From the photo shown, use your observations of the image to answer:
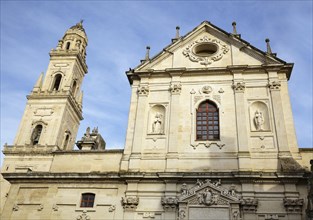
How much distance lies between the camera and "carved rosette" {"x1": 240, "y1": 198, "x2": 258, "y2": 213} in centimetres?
1540

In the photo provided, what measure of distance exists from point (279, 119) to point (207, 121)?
3.86 m

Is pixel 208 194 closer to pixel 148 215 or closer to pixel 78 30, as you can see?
pixel 148 215

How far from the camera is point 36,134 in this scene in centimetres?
2836

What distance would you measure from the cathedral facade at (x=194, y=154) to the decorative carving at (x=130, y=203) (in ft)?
0.16

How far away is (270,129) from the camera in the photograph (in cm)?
1798

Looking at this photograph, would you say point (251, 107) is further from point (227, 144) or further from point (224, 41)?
point (224, 41)

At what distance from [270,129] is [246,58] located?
5.14 metres

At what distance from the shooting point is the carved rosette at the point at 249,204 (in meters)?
15.4

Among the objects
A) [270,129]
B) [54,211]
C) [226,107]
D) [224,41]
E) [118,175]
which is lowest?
[54,211]

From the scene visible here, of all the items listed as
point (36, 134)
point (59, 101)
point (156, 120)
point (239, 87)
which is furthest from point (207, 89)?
point (36, 134)

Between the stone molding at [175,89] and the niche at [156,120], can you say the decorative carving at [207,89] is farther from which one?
the niche at [156,120]

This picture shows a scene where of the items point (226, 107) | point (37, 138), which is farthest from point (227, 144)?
point (37, 138)

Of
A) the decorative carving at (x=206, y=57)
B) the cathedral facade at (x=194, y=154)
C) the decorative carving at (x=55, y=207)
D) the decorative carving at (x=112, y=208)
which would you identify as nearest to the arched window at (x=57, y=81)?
the cathedral facade at (x=194, y=154)

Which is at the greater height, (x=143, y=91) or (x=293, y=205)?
(x=143, y=91)
